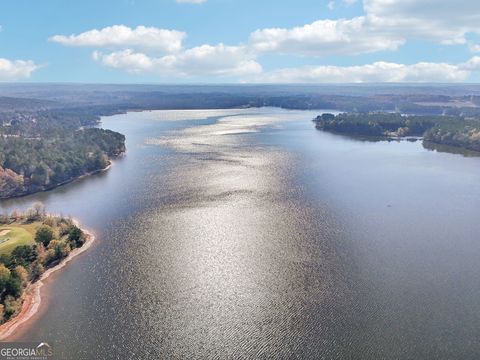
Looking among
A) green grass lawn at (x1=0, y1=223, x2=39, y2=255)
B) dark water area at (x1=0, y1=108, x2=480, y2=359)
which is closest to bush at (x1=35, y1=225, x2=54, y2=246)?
green grass lawn at (x1=0, y1=223, x2=39, y2=255)

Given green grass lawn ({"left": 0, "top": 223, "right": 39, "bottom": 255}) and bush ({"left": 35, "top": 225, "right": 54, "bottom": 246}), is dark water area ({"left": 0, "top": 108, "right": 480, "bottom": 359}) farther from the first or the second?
green grass lawn ({"left": 0, "top": 223, "right": 39, "bottom": 255})

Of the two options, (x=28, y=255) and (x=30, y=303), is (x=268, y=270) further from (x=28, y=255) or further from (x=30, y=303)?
(x=28, y=255)

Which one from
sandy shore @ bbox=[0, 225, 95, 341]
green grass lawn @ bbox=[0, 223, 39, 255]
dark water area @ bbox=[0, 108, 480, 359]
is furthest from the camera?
green grass lawn @ bbox=[0, 223, 39, 255]

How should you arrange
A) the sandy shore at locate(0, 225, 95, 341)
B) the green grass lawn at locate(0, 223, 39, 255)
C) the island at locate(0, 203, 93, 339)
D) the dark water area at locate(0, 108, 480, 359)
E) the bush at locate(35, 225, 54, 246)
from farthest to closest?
1. the bush at locate(35, 225, 54, 246)
2. the green grass lawn at locate(0, 223, 39, 255)
3. the island at locate(0, 203, 93, 339)
4. the sandy shore at locate(0, 225, 95, 341)
5. the dark water area at locate(0, 108, 480, 359)

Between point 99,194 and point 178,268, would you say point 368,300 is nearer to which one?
point 178,268

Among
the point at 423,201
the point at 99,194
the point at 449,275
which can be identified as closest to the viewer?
the point at 449,275

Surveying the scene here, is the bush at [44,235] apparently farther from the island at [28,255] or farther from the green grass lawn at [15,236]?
the green grass lawn at [15,236]

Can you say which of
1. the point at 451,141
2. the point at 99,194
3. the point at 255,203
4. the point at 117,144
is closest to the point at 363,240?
the point at 255,203

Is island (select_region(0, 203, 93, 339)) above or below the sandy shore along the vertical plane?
above
